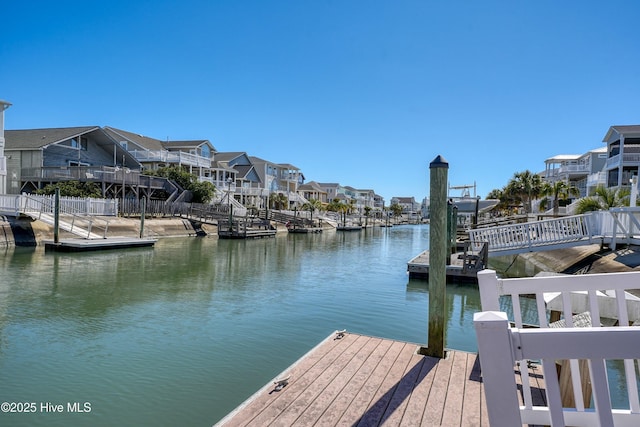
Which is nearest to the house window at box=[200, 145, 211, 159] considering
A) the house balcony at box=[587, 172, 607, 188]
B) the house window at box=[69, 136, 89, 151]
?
the house window at box=[69, 136, 89, 151]

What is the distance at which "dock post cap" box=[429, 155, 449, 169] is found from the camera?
588 centimetres

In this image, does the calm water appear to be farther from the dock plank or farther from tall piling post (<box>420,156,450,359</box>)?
tall piling post (<box>420,156,450,359</box>)

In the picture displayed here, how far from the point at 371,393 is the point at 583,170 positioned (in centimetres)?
5349

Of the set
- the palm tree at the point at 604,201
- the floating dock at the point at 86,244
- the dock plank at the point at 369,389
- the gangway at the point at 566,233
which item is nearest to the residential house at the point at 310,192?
the floating dock at the point at 86,244

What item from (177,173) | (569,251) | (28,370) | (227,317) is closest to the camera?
(28,370)

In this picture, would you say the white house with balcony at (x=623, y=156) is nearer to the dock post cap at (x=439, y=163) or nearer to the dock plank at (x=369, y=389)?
the dock post cap at (x=439, y=163)

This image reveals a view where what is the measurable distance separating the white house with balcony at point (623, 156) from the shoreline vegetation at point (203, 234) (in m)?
19.1

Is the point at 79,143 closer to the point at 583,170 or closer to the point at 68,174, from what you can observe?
the point at 68,174

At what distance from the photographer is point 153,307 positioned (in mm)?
11859

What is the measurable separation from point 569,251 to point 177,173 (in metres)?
38.5

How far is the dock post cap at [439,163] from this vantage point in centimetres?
588

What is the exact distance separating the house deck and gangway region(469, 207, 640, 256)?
1121 cm

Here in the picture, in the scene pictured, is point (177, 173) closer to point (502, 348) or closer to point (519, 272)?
point (519, 272)

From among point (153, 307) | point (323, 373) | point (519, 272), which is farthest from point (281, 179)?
point (323, 373)
